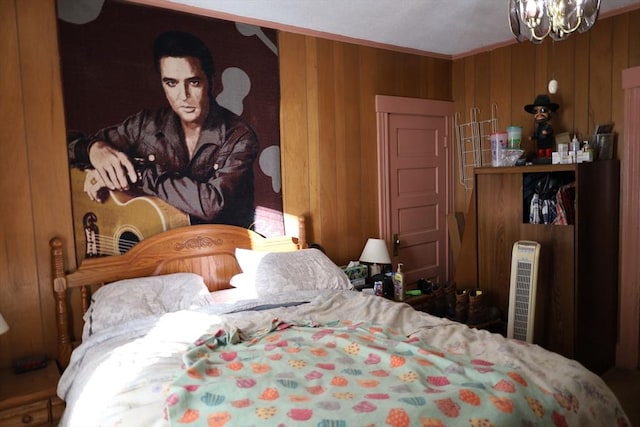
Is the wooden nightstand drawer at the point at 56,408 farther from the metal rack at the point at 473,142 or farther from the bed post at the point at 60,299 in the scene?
the metal rack at the point at 473,142

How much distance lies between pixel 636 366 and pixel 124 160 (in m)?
3.55

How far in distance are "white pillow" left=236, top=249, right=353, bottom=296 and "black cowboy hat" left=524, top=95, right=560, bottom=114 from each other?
6.11 feet

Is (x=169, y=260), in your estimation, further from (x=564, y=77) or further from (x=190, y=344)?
→ (x=564, y=77)

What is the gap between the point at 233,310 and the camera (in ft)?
7.57

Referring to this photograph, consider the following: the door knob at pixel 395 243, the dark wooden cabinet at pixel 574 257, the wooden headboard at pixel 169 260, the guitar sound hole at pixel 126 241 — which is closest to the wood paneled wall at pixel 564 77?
the dark wooden cabinet at pixel 574 257

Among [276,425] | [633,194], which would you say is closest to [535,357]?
[276,425]

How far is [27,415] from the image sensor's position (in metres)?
2.03

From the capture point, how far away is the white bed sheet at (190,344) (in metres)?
1.47

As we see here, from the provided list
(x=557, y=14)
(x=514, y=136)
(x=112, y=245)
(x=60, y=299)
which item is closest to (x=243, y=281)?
(x=112, y=245)

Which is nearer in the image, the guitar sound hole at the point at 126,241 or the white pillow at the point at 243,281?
the guitar sound hole at the point at 126,241

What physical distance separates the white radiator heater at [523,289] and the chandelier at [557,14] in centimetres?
149

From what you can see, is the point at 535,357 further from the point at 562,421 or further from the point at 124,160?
the point at 124,160

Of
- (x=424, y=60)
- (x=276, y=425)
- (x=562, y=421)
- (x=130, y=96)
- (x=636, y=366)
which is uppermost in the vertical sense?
(x=424, y=60)

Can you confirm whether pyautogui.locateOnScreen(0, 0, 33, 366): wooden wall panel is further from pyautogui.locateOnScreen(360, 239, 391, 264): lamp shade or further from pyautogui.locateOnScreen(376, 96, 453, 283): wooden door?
pyautogui.locateOnScreen(376, 96, 453, 283): wooden door
